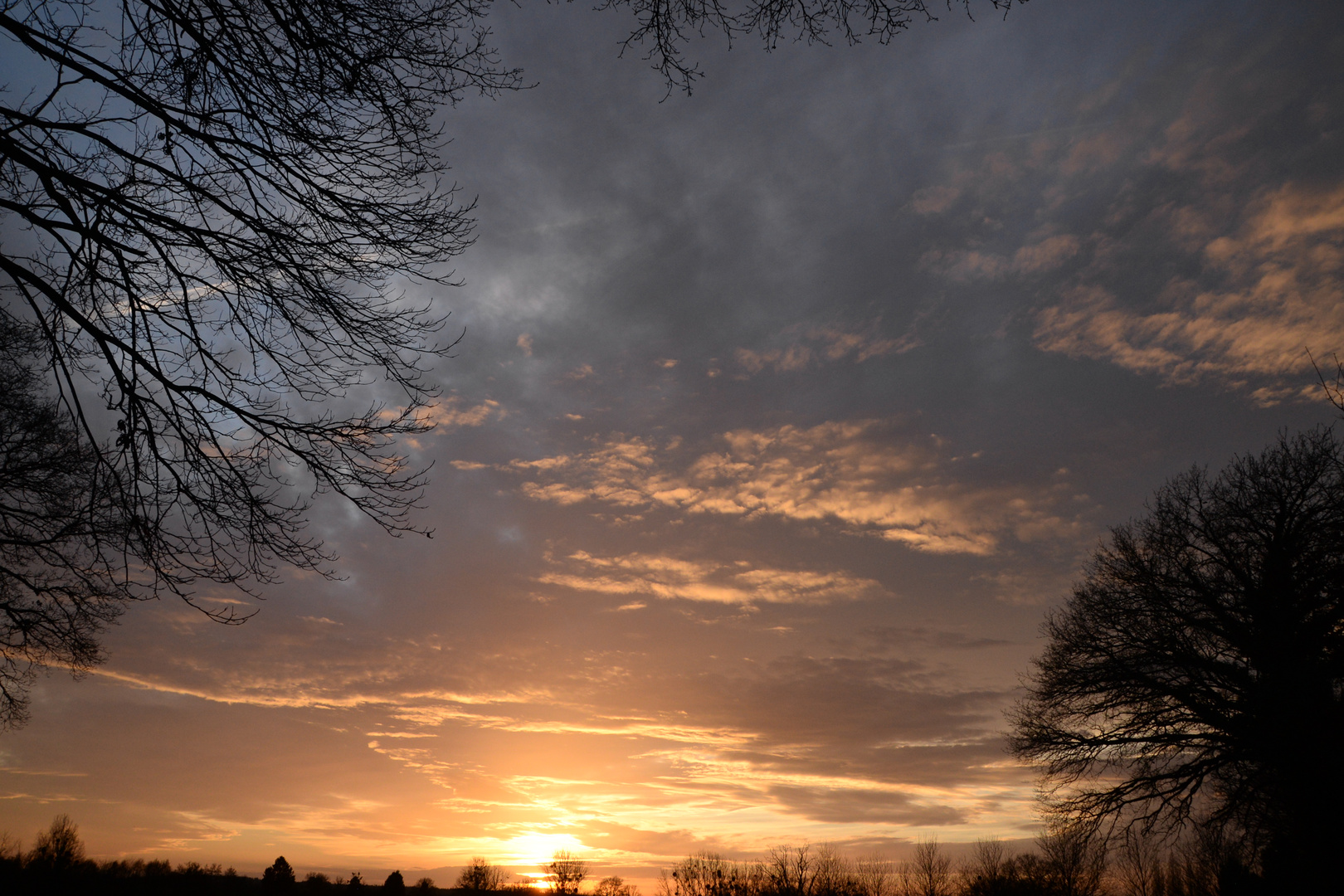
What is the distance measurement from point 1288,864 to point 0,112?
81.9 ft

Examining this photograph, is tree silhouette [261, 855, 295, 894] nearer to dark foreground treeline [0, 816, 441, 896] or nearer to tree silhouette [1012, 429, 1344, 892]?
dark foreground treeline [0, 816, 441, 896]

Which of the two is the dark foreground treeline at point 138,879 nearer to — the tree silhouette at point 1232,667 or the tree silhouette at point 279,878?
the tree silhouette at point 279,878

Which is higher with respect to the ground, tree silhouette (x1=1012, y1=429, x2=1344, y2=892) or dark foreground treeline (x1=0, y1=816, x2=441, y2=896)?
tree silhouette (x1=1012, y1=429, x2=1344, y2=892)

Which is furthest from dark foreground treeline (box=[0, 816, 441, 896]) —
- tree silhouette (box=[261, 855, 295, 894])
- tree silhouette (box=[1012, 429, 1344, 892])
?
tree silhouette (box=[1012, 429, 1344, 892])

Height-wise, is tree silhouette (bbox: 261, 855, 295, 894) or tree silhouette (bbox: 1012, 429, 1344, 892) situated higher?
tree silhouette (bbox: 1012, 429, 1344, 892)

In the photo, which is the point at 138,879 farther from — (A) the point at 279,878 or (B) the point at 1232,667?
(B) the point at 1232,667

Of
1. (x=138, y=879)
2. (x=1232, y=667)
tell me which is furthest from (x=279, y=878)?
(x=1232, y=667)

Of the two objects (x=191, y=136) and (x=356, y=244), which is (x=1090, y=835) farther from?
(x=191, y=136)

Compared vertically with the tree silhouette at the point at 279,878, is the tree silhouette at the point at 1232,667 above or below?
above

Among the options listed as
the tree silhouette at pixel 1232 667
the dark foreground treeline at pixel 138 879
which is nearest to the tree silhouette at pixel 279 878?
the dark foreground treeline at pixel 138 879

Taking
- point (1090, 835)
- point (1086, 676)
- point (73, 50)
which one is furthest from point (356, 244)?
point (1090, 835)

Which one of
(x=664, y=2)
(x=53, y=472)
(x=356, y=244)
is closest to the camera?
(x=664, y=2)

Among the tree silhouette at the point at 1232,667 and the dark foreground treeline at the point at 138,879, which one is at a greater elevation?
the tree silhouette at the point at 1232,667

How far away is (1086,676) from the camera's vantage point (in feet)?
61.6
